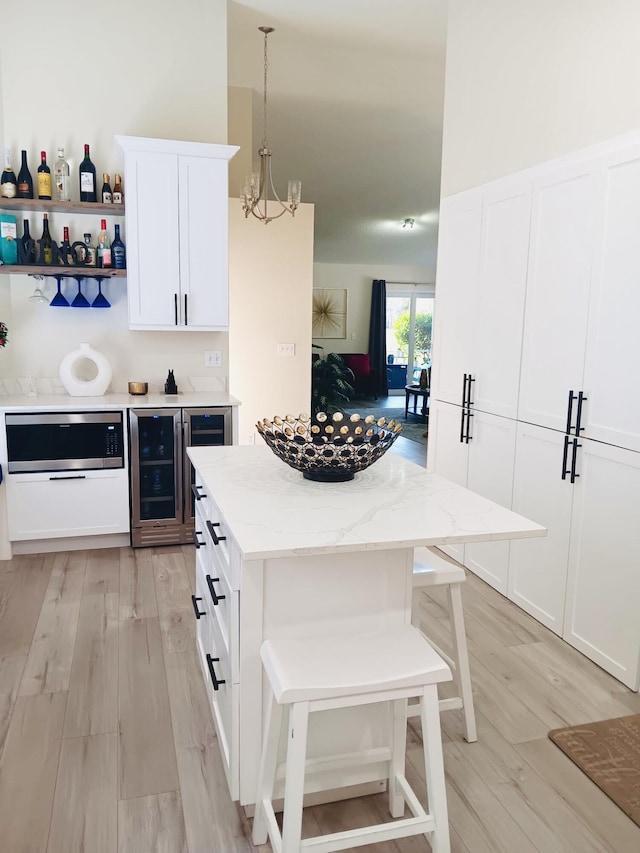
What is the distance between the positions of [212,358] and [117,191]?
1213 mm

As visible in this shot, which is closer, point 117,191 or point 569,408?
point 569,408

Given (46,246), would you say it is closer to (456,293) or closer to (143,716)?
(456,293)

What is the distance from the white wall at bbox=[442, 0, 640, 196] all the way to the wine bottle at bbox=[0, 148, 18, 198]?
2.56 meters

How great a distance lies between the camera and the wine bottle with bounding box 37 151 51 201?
3973mm

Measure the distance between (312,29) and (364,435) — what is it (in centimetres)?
361

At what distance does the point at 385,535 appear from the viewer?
1647 millimetres

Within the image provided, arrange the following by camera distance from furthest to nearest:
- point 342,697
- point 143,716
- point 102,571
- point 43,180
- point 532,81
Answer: point 43,180, point 102,571, point 532,81, point 143,716, point 342,697

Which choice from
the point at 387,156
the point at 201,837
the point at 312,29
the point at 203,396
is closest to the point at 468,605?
the point at 201,837

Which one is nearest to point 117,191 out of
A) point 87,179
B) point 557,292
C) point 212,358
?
point 87,179

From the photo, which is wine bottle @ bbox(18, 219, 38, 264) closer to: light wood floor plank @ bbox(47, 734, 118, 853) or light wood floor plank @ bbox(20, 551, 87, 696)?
light wood floor plank @ bbox(20, 551, 87, 696)

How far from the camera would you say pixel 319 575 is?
1769 mm

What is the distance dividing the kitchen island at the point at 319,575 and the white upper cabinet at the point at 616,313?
0.95 metres

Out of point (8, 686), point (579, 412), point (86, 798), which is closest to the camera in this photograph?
point (86, 798)

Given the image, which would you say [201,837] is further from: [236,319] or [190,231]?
[236,319]
